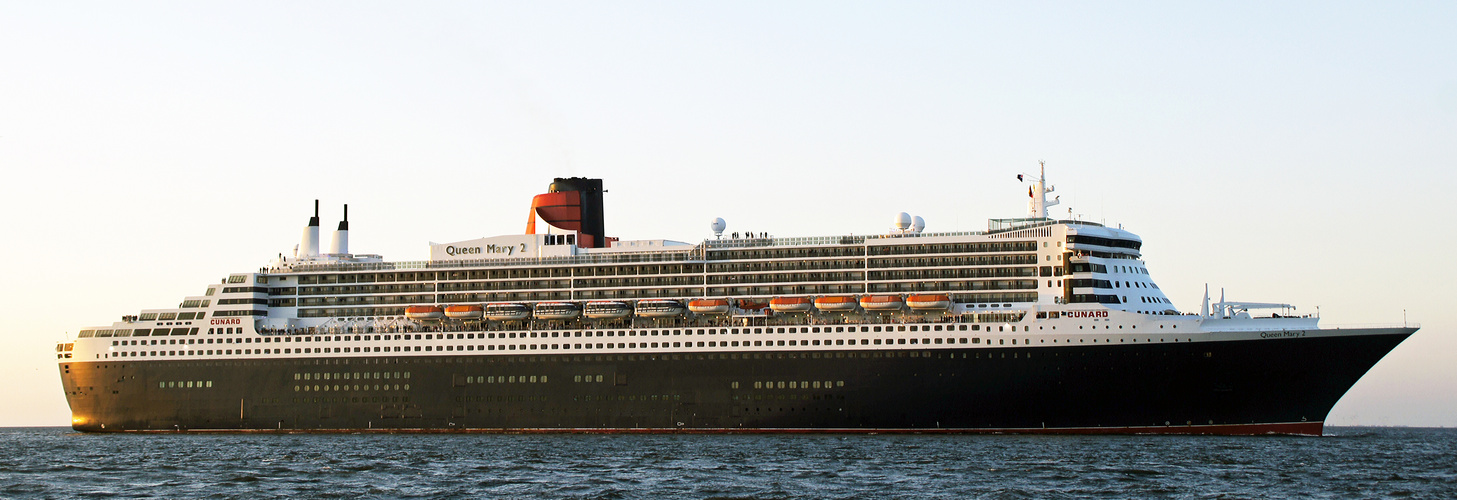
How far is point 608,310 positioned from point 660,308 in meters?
2.37

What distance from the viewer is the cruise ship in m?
59.5

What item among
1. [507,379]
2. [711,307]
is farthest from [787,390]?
[507,379]

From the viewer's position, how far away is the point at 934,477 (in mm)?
43688

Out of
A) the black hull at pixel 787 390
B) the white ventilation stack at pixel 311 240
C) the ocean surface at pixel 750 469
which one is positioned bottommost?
the ocean surface at pixel 750 469

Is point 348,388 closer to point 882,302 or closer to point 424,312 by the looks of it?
point 424,312

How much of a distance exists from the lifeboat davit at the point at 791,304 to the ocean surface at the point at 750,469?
568 cm

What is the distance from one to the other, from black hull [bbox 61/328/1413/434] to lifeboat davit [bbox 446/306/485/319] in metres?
2.20

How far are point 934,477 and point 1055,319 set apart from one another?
1888cm

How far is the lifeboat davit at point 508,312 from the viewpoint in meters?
68.4

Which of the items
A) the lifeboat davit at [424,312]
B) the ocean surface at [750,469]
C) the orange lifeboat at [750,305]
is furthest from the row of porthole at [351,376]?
the orange lifeboat at [750,305]

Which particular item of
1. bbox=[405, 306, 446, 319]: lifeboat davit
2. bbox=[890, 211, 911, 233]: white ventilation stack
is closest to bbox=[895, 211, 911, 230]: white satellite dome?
bbox=[890, 211, 911, 233]: white ventilation stack

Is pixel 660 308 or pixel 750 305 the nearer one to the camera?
pixel 750 305

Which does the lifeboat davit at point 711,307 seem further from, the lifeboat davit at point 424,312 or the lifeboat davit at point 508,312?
the lifeboat davit at point 424,312

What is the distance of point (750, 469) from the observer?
153ft
